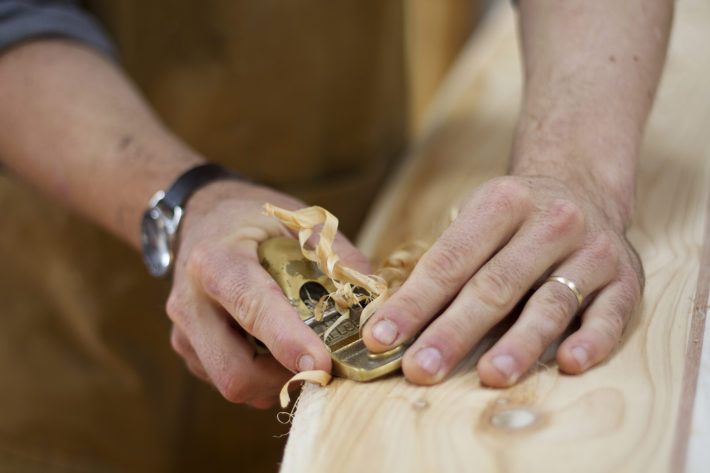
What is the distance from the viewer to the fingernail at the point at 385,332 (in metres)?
0.64

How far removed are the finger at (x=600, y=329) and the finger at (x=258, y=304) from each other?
8.6 inches

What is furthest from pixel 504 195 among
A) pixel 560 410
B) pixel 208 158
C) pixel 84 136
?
pixel 208 158

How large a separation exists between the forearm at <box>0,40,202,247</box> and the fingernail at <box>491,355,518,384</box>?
523 mm

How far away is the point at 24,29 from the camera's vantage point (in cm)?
106

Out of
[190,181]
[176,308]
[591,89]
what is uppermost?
[591,89]

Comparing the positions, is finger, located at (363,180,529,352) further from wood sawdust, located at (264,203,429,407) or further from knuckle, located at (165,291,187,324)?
knuckle, located at (165,291,187,324)

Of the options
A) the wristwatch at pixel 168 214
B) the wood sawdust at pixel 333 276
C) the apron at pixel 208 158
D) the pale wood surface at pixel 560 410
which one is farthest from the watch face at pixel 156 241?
the apron at pixel 208 158

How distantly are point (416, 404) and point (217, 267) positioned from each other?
261 millimetres

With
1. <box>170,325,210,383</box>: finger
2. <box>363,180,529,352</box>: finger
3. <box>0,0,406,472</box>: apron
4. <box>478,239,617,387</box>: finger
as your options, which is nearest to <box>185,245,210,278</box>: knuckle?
<box>170,325,210,383</box>: finger

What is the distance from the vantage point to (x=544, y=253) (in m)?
0.69

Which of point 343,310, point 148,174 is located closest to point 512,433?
point 343,310

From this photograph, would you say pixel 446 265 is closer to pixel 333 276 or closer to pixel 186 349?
pixel 333 276

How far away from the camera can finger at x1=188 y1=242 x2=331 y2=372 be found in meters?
0.66

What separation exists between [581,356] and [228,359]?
1.19 ft
